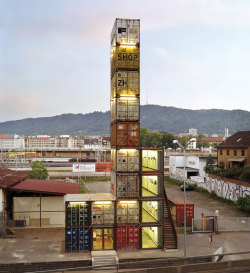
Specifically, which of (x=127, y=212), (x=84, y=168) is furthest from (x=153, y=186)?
(x=84, y=168)

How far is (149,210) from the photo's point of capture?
3741 centimetres

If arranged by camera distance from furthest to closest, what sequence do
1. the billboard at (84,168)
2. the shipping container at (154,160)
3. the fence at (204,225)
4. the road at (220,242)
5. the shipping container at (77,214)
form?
the billboard at (84,168), the fence at (204,225), the shipping container at (154,160), the shipping container at (77,214), the road at (220,242)

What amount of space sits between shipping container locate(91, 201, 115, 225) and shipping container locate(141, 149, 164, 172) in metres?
6.49

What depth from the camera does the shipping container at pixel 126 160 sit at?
34812mm

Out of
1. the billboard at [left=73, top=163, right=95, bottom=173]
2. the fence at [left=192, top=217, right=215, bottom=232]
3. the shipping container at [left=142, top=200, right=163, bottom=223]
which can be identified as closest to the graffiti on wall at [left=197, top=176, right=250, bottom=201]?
the fence at [left=192, top=217, right=215, bottom=232]

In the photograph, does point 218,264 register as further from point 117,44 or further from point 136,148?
point 117,44

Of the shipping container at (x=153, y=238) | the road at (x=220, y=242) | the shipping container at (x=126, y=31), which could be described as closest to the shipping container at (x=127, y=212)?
the shipping container at (x=153, y=238)

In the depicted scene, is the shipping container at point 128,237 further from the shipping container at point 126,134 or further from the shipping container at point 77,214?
the shipping container at point 126,134

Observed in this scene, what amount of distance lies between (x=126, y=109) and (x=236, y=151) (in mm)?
42358

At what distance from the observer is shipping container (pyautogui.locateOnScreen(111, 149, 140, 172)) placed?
3481 cm

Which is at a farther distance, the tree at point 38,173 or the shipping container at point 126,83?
the tree at point 38,173

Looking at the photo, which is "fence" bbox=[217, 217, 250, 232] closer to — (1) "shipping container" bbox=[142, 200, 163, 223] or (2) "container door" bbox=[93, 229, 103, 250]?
(1) "shipping container" bbox=[142, 200, 163, 223]

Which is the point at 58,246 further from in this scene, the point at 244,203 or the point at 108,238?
the point at 244,203

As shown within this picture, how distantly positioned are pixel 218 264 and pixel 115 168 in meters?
21.5
